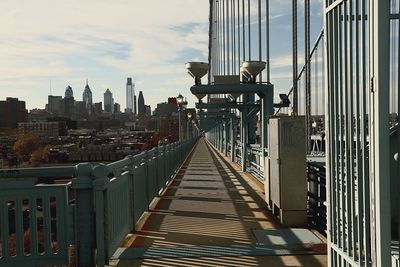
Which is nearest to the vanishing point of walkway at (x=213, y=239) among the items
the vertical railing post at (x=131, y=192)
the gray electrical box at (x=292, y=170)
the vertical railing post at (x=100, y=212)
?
the vertical railing post at (x=131, y=192)

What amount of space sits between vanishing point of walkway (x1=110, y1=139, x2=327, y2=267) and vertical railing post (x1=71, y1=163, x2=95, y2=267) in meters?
0.61

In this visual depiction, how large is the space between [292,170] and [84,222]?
373 centimetres

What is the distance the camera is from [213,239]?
6.14m

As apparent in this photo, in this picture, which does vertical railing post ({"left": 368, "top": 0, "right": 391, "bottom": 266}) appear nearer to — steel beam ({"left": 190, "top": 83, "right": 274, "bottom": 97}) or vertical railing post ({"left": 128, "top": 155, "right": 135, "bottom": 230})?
vertical railing post ({"left": 128, "top": 155, "right": 135, "bottom": 230})

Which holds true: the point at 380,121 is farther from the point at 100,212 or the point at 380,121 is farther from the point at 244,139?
the point at 244,139

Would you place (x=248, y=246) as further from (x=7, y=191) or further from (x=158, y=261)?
(x=7, y=191)

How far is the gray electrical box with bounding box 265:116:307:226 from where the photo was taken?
6.98 meters

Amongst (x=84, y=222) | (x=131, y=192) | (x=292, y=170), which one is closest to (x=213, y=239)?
(x=131, y=192)

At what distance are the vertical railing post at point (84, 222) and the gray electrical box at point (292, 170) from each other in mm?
3485

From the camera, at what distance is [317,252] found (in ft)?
17.7

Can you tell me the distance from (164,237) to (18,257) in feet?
7.88

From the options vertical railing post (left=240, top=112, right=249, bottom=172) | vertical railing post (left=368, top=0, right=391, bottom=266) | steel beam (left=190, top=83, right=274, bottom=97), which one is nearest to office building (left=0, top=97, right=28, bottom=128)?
vertical railing post (left=240, top=112, right=249, bottom=172)

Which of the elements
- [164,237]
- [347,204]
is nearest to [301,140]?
[164,237]

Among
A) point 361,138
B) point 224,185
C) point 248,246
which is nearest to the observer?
point 361,138
